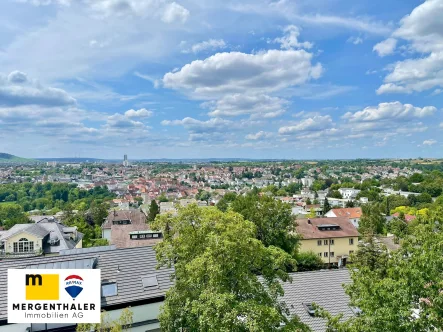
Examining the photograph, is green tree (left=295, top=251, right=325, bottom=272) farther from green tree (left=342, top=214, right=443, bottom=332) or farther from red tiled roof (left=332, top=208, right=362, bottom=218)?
red tiled roof (left=332, top=208, right=362, bottom=218)

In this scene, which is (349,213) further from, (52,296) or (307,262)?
(52,296)

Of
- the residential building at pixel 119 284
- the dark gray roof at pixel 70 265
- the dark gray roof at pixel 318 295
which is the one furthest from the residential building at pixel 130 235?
the dark gray roof at pixel 318 295

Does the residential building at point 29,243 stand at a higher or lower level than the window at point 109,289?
lower

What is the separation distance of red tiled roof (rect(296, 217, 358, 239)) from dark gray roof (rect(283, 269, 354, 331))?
21330mm

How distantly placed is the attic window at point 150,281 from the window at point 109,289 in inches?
52.0

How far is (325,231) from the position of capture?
41531mm

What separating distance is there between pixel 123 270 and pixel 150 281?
1.47 metres

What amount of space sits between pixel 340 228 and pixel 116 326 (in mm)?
38423

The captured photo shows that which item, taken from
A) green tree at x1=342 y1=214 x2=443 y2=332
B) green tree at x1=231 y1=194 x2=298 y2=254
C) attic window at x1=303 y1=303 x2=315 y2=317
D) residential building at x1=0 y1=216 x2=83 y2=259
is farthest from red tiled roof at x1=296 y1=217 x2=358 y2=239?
green tree at x1=342 y1=214 x2=443 y2=332

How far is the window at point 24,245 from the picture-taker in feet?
107

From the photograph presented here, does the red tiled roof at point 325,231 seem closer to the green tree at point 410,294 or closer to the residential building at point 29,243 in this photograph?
the residential building at point 29,243

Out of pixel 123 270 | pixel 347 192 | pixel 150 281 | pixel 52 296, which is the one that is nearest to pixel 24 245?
pixel 123 270

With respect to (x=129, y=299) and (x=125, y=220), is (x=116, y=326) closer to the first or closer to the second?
(x=129, y=299)

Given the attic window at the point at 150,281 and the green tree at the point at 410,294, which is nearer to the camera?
the green tree at the point at 410,294
